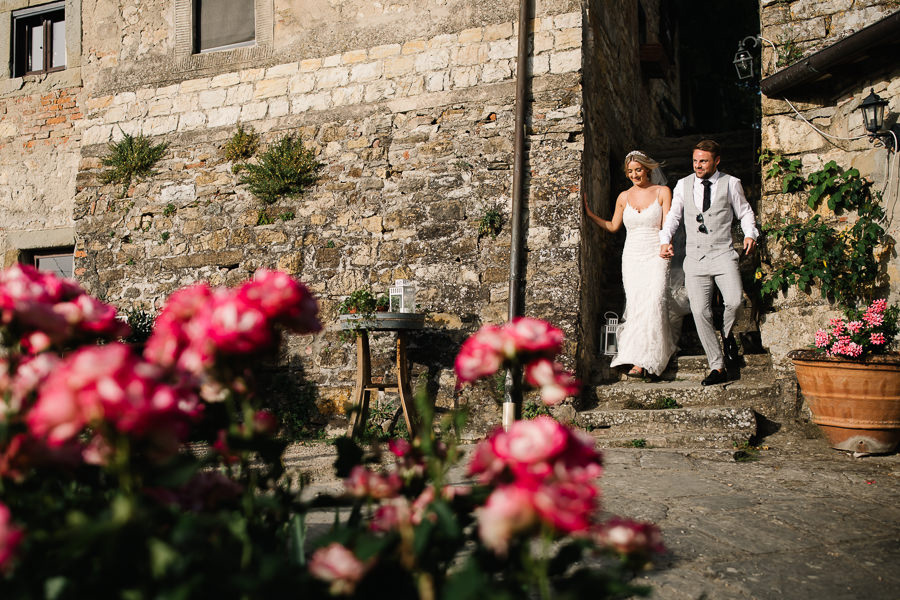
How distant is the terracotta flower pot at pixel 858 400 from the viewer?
4.78 m

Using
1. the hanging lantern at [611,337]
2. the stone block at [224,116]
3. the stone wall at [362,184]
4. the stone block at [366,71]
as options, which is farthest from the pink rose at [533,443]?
the stone block at [224,116]

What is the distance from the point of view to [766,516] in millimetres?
3428

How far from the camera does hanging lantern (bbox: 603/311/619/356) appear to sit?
20.8 ft

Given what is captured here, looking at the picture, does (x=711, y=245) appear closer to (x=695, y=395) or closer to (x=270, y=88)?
(x=695, y=395)

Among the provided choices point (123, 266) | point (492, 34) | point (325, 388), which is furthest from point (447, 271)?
point (123, 266)

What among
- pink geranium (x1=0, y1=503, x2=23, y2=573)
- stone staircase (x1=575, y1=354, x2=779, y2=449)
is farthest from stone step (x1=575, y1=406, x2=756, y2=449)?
pink geranium (x1=0, y1=503, x2=23, y2=573)

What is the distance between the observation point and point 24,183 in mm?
8445

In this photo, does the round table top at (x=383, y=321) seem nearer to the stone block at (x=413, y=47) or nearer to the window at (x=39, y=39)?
the stone block at (x=413, y=47)

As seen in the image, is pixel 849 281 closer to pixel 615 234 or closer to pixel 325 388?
pixel 615 234

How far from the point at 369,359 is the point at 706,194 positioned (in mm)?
3010

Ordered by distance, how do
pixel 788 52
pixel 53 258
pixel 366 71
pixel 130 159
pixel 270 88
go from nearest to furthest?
1. pixel 788 52
2. pixel 366 71
3. pixel 270 88
4. pixel 130 159
5. pixel 53 258

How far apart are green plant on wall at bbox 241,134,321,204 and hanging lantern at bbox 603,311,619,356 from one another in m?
3.00

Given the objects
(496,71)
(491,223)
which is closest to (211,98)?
(496,71)

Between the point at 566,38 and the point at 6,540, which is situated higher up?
the point at 566,38
